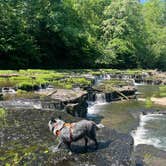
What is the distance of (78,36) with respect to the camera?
55594mm

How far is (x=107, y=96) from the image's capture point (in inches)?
1218

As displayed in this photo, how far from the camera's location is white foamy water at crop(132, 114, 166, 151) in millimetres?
18016

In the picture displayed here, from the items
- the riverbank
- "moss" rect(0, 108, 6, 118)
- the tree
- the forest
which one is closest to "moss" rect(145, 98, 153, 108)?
the riverbank

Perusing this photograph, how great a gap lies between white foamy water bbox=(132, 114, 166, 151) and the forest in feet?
81.5

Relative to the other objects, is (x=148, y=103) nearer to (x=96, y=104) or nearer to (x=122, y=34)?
(x=96, y=104)

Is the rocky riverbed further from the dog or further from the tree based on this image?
the tree

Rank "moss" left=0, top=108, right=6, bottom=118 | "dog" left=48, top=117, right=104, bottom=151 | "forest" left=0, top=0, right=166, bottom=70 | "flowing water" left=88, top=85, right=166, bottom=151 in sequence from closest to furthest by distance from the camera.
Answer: "dog" left=48, top=117, right=104, bottom=151
"moss" left=0, top=108, right=6, bottom=118
"flowing water" left=88, top=85, right=166, bottom=151
"forest" left=0, top=0, right=166, bottom=70

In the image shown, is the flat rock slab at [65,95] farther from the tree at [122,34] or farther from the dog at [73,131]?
the tree at [122,34]

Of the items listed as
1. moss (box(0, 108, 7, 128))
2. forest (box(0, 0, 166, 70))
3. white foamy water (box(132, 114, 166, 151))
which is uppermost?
forest (box(0, 0, 166, 70))

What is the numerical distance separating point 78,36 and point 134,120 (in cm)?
3377

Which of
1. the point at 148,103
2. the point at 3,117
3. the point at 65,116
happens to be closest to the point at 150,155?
the point at 65,116

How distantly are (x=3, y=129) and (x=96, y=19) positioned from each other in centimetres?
6024

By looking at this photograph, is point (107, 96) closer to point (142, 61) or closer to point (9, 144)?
point (9, 144)

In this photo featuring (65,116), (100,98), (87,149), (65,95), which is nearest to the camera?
(87,149)
